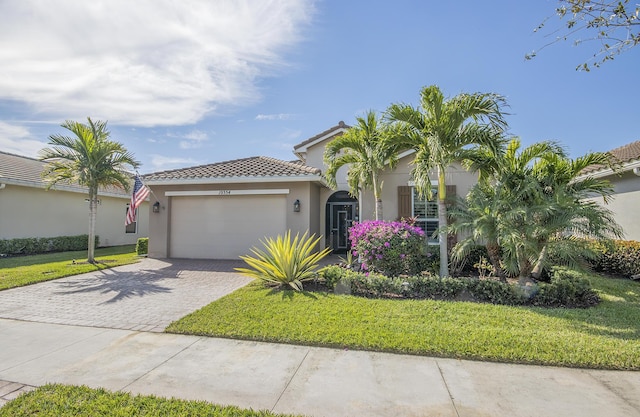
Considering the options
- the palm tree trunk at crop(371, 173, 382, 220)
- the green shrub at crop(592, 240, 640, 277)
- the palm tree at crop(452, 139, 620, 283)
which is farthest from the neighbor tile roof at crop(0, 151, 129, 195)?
A: the green shrub at crop(592, 240, 640, 277)

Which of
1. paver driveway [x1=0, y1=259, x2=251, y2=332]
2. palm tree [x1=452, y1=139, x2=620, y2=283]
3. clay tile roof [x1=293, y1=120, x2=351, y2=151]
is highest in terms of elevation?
clay tile roof [x1=293, y1=120, x2=351, y2=151]

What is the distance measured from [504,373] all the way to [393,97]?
6.94 meters

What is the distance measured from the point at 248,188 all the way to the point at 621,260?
13415 millimetres

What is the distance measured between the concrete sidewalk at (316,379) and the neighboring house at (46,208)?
46.5 ft

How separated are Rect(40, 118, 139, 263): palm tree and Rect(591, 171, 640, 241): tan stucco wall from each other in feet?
62.7

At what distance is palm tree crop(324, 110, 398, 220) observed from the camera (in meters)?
9.85

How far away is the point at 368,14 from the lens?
8352 millimetres

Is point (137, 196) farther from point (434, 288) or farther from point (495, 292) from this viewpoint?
point (495, 292)

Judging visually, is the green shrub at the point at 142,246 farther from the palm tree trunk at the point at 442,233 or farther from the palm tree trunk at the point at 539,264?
the palm tree trunk at the point at 539,264

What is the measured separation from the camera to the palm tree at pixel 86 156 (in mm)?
12031

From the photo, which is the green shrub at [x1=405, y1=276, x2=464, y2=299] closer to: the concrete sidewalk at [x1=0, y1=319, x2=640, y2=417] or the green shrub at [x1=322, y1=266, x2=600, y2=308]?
the green shrub at [x1=322, y1=266, x2=600, y2=308]

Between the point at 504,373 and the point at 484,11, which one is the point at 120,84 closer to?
the point at 484,11

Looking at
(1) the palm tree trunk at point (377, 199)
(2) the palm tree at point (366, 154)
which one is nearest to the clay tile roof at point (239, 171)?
(2) the palm tree at point (366, 154)

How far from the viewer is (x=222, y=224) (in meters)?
14.1
